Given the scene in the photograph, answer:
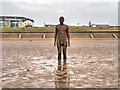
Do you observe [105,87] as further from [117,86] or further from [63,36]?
[63,36]

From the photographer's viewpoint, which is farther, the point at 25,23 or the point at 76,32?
the point at 25,23

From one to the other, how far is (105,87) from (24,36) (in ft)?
141

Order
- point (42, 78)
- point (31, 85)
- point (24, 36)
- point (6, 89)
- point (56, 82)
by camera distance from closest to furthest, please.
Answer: point (6, 89), point (31, 85), point (56, 82), point (42, 78), point (24, 36)

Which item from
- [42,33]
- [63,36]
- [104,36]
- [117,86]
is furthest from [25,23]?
[117,86]

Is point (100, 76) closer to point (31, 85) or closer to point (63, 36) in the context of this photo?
A: point (31, 85)

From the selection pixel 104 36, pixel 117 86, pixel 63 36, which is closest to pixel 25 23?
pixel 104 36

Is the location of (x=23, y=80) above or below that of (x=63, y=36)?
below

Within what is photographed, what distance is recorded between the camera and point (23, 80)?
6.38m

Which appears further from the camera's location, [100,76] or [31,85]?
[100,76]

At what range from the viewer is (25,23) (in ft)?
301

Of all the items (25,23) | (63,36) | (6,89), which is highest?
(25,23)

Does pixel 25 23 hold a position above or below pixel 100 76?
above

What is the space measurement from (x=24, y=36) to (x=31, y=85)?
4241 cm

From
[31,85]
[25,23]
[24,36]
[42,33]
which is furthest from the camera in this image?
[25,23]
